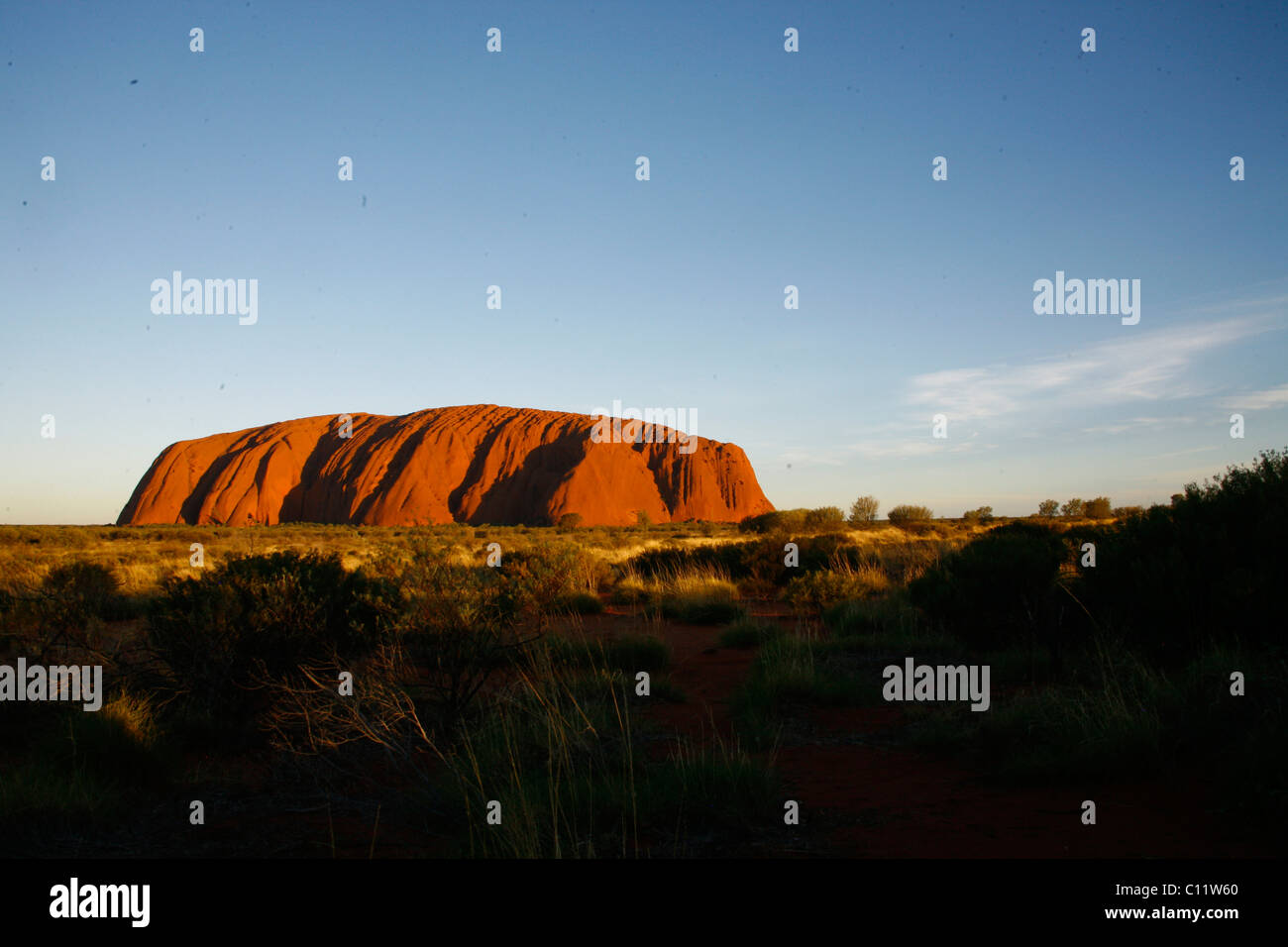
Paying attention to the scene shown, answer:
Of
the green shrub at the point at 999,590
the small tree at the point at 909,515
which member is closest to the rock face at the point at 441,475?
the small tree at the point at 909,515

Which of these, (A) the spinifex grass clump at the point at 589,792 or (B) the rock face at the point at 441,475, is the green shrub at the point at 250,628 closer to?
(A) the spinifex grass clump at the point at 589,792

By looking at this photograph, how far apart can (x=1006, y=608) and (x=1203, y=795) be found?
476 centimetres

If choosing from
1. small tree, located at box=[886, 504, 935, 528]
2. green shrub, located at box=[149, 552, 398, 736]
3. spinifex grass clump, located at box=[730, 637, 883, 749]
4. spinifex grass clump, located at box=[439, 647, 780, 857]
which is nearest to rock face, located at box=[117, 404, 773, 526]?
small tree, located at box=[886, 504, 935, 528]

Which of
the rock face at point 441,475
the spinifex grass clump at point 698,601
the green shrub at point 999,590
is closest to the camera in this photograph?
the green shrub at point 999,590

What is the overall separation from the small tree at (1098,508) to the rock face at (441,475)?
37958mm

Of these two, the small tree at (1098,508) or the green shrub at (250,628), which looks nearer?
the green shrub at (250,628)

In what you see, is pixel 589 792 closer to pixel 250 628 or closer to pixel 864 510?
pixel 250 628

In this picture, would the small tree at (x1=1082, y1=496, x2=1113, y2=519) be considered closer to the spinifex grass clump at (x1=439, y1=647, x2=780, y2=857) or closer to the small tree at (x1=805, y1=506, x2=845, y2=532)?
the small tree at (x1=805, y1=506, x2=845, y2=532)

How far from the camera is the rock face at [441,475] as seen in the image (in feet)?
259

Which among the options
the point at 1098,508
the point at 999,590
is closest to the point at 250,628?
the point at 999,590

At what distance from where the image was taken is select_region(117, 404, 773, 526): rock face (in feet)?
259

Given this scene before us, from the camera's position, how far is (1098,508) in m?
50.2

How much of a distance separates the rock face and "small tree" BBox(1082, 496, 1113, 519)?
3796 cm
